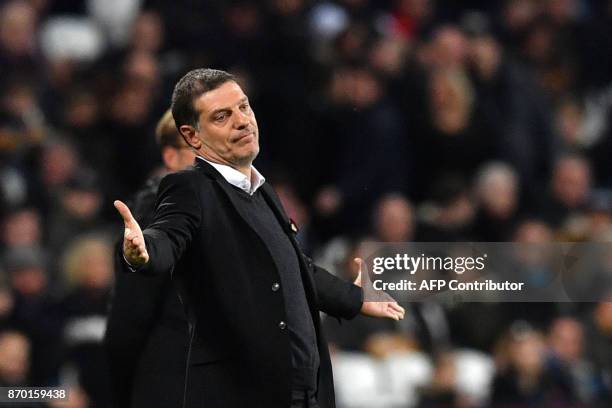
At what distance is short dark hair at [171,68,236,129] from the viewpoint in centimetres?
307

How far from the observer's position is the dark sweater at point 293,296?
3006 millimetres

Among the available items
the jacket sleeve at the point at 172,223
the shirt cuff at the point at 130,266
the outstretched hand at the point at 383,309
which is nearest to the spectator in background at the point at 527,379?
the outstretched hand at the point at 383,309

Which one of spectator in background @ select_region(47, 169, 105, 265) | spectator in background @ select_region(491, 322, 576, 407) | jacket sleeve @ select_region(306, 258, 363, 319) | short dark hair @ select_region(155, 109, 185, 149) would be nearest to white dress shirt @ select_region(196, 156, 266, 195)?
jacket sleeve @ select_region(306, 258, 363, 319)

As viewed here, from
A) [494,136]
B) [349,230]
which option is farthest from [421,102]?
[349,230]

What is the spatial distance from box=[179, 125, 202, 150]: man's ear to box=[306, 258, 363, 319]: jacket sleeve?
41 centimetres

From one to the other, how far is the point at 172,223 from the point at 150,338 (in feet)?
3.72

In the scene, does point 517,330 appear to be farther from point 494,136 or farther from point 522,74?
point 522,74

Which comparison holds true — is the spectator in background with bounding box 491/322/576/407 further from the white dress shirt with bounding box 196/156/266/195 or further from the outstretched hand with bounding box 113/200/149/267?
the outstretched hand with bounding box 113/200/149/267

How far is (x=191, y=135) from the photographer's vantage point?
3.10 meters

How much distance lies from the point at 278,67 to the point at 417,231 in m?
1.27

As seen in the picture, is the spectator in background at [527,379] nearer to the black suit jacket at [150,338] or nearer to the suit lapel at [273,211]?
the black suit jacket at [150,338]

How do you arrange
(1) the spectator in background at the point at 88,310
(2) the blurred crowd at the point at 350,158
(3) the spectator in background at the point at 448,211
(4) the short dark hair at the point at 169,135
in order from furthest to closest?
(3) the spectator in background at the point at 448,211 → (2) the blurred crowd at the point at 350,158 → (1) the spectator in background at the point at 88,310 → (4) the short dark hair at the point at 169,135

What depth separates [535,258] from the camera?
4.46m

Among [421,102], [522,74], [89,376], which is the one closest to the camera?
[89,376]
